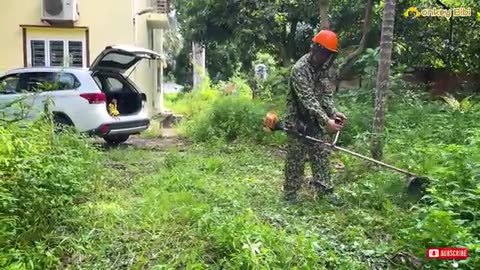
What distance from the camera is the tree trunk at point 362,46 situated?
840 centimetres

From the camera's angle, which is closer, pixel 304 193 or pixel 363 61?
pixel 304 193

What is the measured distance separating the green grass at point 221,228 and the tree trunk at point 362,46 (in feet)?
14.4

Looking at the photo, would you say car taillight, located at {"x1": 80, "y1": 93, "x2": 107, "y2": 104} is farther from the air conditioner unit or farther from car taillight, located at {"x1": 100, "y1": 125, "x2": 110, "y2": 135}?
the air conditioner unit

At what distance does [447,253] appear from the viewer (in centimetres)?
295

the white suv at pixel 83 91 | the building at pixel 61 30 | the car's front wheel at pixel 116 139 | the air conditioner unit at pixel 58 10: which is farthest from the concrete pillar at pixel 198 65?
the white suv at pixel 83 91

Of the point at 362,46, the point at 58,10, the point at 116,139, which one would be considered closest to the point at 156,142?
the point at 116,139

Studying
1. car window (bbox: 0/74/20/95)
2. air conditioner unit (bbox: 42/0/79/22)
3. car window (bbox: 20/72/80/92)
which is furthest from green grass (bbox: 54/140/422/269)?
air conditioner unit (bbox: 42/0/79/22)

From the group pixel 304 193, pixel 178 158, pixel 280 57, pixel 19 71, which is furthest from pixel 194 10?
pixel 304 193

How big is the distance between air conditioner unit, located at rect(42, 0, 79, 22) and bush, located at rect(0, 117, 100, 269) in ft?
20.8

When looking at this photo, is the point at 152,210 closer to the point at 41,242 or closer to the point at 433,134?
the point at 41,242

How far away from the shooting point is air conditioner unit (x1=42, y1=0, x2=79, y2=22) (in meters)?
10.3

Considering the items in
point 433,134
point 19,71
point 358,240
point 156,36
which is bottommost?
Result: point 358,240

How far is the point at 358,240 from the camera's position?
354cm

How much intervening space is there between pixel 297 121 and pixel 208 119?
14.6 feet
